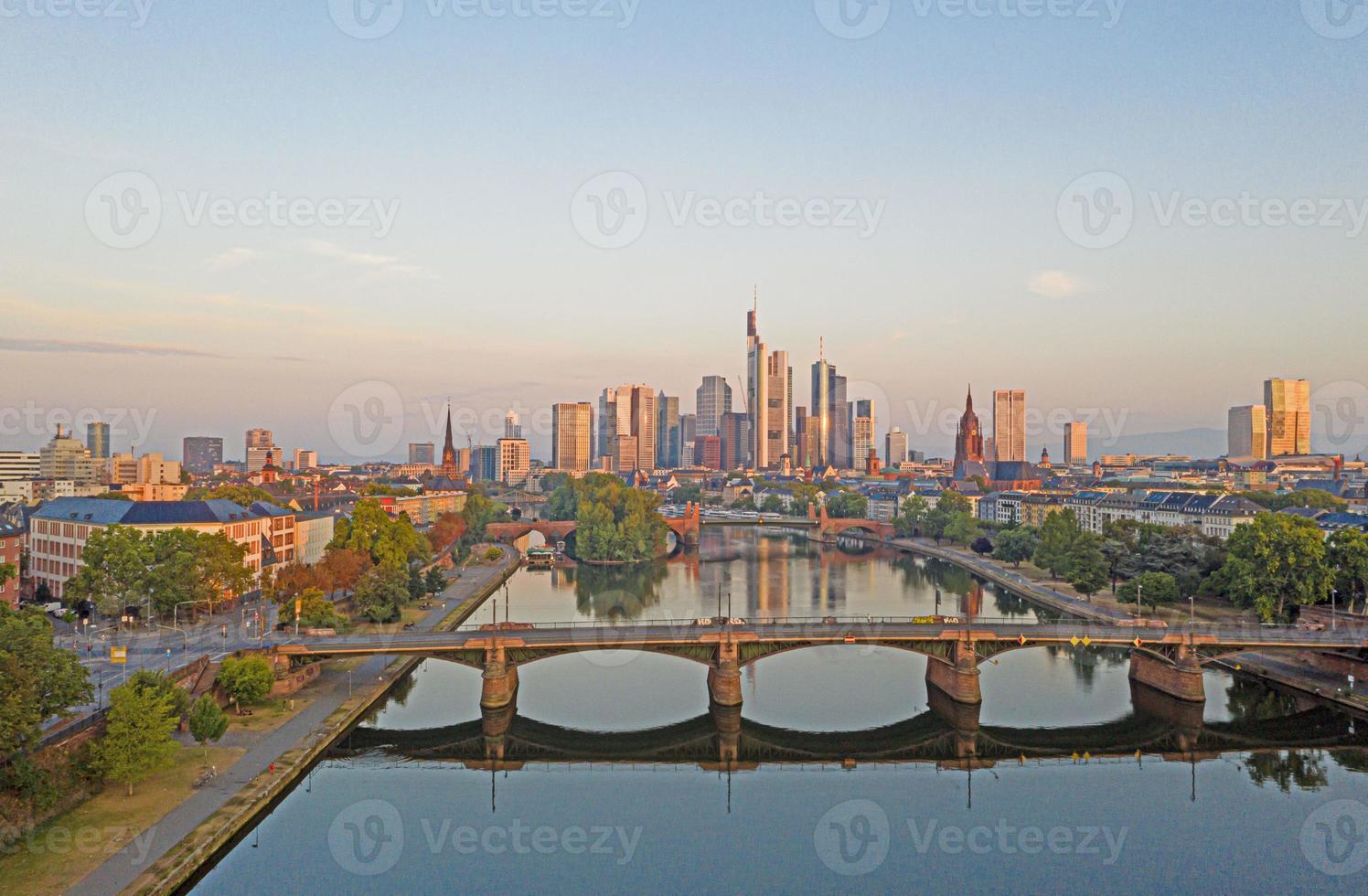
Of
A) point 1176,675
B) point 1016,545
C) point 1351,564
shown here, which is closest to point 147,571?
point 1176,675

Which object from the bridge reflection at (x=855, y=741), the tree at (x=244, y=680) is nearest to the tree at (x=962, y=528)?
the bridge reflection at (x=855, y=741)

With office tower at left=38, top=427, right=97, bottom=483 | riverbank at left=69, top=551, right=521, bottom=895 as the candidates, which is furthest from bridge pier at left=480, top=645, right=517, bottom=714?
office tower at left=38, top=427, right=97, bottom=483

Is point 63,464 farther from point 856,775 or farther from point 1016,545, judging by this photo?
point 856,775

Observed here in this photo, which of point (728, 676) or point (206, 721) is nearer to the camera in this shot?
point (206, 721)

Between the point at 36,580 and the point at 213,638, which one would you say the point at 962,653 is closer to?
the point at 213,638

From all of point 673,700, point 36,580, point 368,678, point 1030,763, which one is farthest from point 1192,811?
point 36,580
